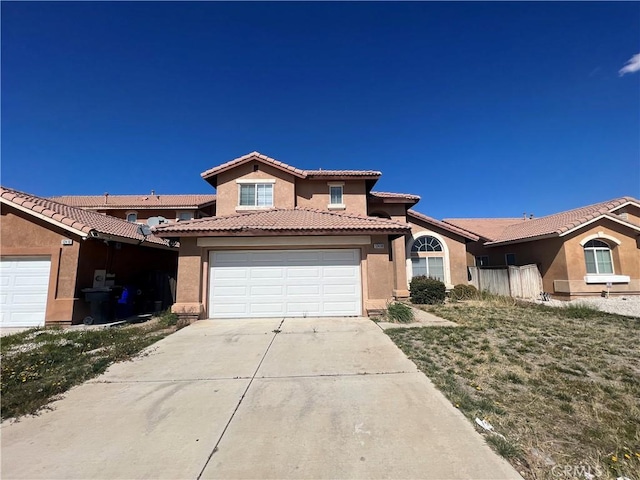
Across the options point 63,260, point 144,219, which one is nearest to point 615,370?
point 63,260

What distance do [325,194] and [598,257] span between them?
15387mm

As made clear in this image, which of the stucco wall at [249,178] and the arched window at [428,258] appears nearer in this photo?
the stucco wall at [249,178]

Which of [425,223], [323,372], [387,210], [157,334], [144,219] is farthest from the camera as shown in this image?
[144,219]

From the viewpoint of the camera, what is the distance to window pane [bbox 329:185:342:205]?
1565 centimetres

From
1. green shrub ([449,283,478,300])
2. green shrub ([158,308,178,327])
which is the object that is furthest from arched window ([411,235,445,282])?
green shrub ([158,308,178,327])

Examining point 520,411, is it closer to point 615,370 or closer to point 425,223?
point 615,370

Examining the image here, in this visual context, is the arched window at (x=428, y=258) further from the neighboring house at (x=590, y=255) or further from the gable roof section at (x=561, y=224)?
the neighboring house at (x=590, y=255)

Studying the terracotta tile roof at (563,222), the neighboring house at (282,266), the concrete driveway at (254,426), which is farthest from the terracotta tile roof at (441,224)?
the concrete driveway at (254,426)

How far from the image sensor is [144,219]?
78.4ft

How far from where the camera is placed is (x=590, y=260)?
1595 centimetres

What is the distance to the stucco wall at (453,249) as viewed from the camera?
17562 millimetres

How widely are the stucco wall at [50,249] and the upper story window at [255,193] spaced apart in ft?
23.4

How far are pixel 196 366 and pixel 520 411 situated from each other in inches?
217

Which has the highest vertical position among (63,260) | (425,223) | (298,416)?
(425,223)
